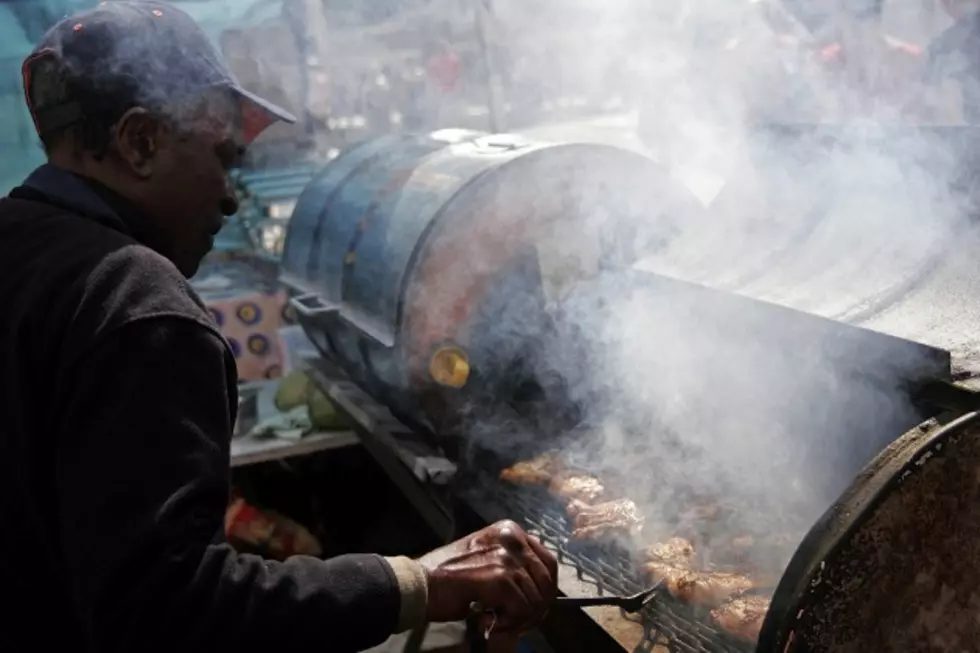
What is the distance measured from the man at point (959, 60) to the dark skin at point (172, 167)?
392 cm

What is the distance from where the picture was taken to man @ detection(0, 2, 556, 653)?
1.55 metres

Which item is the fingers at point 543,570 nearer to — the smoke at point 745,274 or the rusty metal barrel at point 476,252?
the smoke at point 745,274

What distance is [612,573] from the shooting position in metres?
2.90

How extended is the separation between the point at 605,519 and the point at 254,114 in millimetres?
1842

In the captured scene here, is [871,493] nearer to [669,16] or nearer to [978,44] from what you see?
[978,44]

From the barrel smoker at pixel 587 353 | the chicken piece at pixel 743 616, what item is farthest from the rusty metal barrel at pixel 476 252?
the chicken piece at pixel 743 616

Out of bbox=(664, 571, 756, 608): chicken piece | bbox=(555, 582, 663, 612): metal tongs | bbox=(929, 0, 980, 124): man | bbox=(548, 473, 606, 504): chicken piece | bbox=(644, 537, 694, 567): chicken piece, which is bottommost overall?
bbox=(548, 473, 606, 504): chicken piece

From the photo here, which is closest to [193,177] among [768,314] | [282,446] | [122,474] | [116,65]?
[116,65]

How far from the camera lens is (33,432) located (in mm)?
1636

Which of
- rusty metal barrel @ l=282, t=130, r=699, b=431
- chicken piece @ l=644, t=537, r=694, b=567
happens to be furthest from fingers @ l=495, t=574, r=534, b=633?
rusty metal barrel @ l=282, t=130, r=699, b=431

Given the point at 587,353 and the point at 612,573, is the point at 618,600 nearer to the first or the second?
the point at 612,573

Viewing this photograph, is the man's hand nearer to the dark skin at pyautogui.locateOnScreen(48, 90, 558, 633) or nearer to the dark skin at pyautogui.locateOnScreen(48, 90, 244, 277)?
the dark skin at pyautogui.locateOnScreen(48, 90, 558, 633)

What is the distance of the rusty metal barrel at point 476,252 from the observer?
3984 mm

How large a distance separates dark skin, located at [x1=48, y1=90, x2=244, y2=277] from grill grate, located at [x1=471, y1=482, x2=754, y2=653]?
1.63 m
